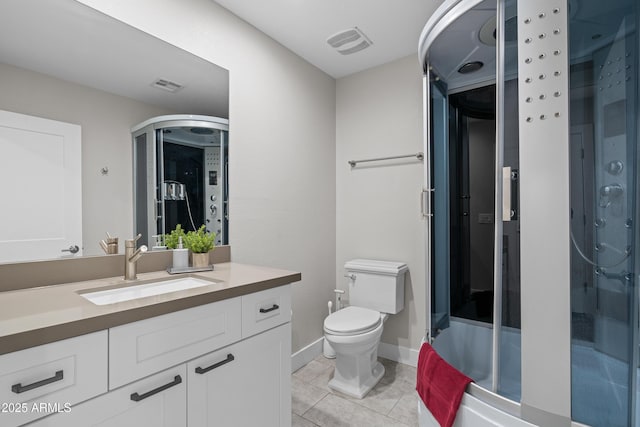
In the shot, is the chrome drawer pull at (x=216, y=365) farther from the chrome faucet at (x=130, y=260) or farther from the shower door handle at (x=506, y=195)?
the shower door handle at (x=506, y=195)

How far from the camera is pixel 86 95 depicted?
4.55 ft

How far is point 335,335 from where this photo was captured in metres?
1.98

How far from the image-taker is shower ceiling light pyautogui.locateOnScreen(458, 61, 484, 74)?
1555 millimetres

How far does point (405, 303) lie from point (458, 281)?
758 mm

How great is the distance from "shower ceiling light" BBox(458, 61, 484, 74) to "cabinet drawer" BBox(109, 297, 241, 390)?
5.24ft

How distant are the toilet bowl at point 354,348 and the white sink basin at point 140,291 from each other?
38.4 inches

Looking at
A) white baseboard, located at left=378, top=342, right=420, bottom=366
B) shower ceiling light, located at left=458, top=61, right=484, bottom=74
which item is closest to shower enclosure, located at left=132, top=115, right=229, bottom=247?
shower ceiling light, located at left=458, top=61, right=484, bottom=74

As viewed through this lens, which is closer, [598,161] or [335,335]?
[598,161]

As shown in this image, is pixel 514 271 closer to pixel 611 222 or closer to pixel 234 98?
pixel 611 222

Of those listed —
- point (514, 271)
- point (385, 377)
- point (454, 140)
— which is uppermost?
point (454, 140)

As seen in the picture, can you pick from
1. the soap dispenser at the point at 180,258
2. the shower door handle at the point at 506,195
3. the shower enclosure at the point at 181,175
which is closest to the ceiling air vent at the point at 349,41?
the shower enclosure at the point at 181,175

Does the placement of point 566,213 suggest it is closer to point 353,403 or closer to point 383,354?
point 353,403

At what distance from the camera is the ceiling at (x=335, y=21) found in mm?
1911

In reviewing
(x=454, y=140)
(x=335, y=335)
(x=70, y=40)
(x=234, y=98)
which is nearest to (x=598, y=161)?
(x=454, y=140)
